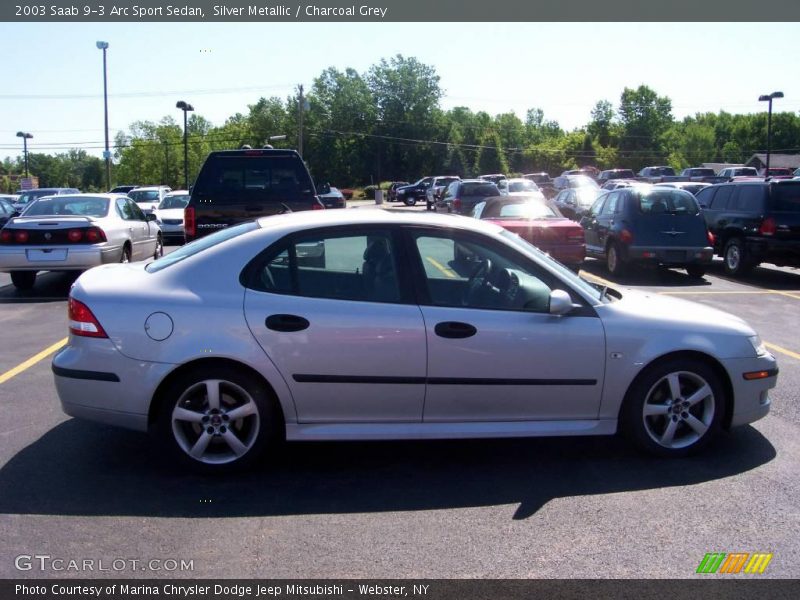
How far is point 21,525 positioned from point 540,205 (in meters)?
12.2

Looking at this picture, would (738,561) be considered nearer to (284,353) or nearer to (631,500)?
(631,500)

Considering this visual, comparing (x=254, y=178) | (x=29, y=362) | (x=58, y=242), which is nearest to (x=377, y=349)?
(x=29, y=362)

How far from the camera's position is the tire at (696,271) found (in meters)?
15.0

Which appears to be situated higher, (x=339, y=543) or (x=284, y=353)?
(x=284, y=353)

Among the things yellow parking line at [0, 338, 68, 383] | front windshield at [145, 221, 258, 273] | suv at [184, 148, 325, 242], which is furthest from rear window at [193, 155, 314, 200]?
front windshield at [145, 221, 258, 273]

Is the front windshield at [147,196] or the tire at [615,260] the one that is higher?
the front windshield at [147,196]

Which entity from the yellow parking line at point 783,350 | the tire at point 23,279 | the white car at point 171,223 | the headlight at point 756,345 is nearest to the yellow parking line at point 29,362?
the tire at point 23,279

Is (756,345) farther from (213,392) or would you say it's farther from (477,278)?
(213,392)

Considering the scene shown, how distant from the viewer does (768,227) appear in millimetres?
14609

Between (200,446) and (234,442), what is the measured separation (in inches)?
7.9

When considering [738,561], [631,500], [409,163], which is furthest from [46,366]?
[409,163]

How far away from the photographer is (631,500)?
15.3 ft

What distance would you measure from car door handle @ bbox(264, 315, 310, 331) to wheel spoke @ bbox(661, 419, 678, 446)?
237cm

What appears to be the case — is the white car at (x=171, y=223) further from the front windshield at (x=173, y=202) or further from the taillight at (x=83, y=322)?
the taillight at (x=83, y=322)
